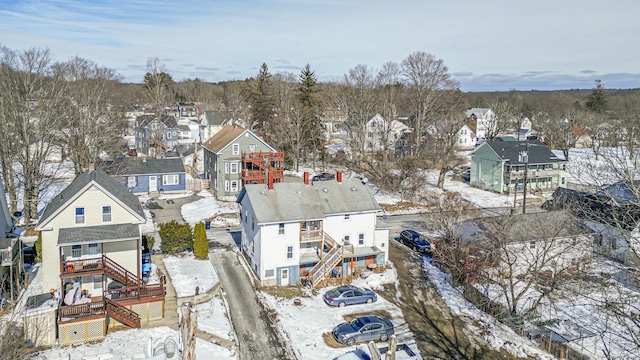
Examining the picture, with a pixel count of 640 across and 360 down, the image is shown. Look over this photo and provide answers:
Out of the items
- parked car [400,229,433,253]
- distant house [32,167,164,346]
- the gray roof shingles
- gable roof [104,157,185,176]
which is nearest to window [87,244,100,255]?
distant house [32,167,164,346]

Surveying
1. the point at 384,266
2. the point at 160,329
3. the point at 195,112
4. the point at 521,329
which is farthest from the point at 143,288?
the point at 195,112

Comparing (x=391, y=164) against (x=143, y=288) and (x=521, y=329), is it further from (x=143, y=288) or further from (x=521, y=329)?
(x=143, y=288)

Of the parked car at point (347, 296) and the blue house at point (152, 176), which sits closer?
the parked car at point (347, 296)

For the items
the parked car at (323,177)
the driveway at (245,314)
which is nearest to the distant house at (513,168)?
the parked car at (323,177)

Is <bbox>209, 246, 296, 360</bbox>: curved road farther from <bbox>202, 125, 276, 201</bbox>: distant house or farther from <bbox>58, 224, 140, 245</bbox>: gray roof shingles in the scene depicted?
<bbox>202, 125, 276, 201</bbox>: distant house

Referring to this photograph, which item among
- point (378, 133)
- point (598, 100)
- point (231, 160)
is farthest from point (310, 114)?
point (598, 100)

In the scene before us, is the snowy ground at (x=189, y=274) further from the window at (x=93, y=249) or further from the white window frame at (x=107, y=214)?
the white window frame at (x=107, y=214)

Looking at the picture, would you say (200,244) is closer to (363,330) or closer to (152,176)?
(363,330)
